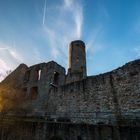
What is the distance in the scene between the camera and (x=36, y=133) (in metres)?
8.72

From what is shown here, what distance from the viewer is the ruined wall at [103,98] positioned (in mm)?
9258

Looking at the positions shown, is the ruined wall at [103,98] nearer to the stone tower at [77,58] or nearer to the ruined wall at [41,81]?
the ruined wall at [41,81]

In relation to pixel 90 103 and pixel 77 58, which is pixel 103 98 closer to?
pixel 90 103

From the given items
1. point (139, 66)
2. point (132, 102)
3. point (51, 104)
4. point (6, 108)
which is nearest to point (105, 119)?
point (132, 102)

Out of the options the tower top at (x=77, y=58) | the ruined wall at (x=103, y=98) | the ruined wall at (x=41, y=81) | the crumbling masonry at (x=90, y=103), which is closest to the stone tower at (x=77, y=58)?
the tower top at (x=77, y=58)

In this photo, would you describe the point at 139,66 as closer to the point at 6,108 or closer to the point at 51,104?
the point at 51,104

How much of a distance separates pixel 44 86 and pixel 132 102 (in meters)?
9.41

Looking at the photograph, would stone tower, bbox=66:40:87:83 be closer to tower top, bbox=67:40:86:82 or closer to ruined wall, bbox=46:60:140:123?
tower top, bbox=67:40:86:82

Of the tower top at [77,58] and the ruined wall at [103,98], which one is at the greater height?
the tower top at [77,58]

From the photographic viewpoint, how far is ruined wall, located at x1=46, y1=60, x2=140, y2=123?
9258 millimetres

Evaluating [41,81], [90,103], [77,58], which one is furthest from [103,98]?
[77,58]

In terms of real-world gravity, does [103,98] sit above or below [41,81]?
below

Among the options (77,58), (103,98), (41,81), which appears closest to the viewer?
(103,98)

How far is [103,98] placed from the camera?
10.6m
